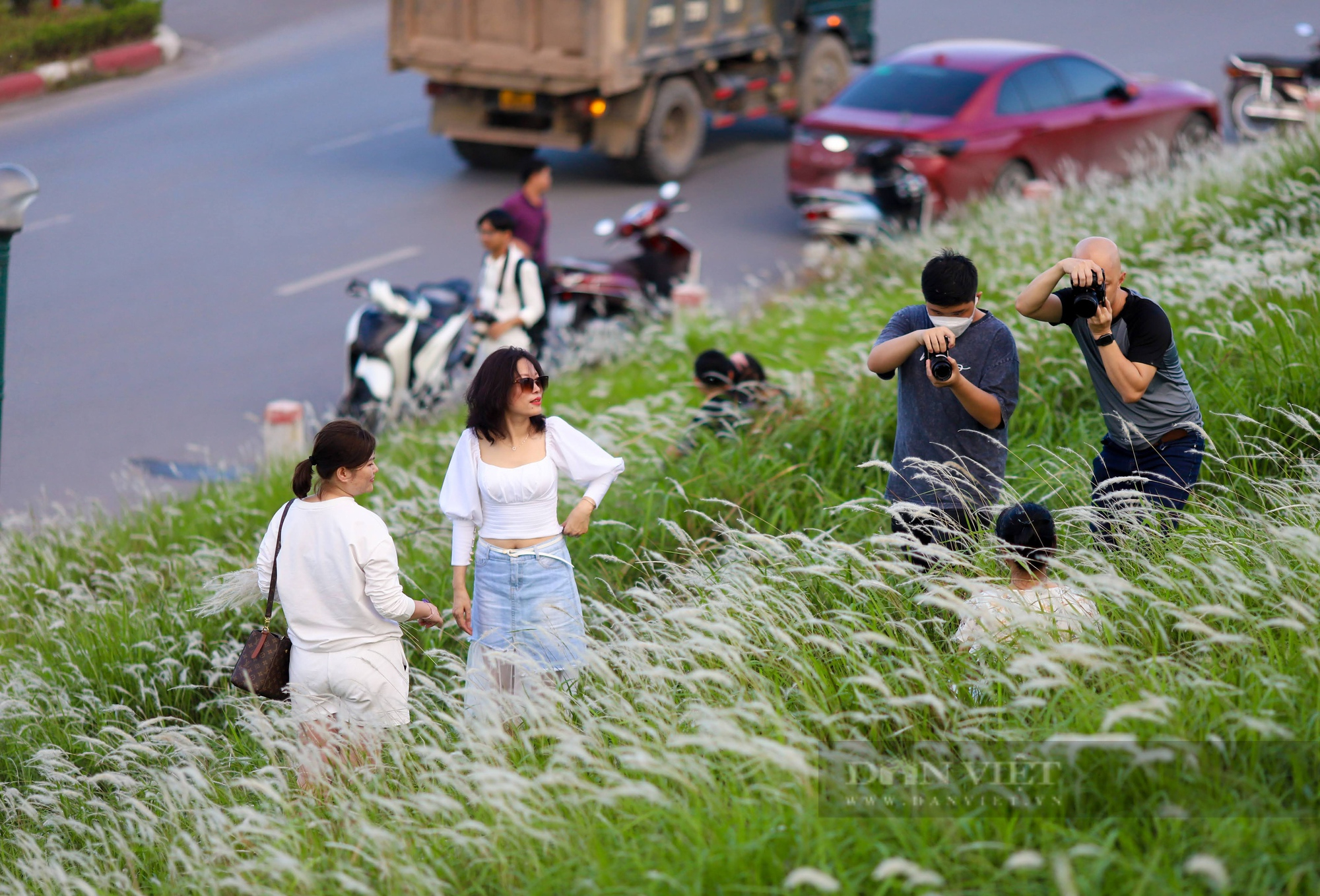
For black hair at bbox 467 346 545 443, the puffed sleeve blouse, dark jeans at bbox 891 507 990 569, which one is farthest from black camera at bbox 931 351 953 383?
black hair at bbox 467 346 545 443

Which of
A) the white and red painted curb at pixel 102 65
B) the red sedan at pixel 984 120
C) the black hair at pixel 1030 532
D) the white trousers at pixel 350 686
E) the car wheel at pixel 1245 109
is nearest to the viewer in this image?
the black hair at pixel 1030 532

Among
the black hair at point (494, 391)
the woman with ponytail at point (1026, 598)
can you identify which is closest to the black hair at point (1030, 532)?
the woman with ponytail at point (1026, 598)

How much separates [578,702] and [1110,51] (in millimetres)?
22415

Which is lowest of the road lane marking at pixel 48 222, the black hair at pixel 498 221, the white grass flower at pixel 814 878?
the road lane marking at pixel 48 222

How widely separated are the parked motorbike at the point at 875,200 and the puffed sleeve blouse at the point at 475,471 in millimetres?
7788

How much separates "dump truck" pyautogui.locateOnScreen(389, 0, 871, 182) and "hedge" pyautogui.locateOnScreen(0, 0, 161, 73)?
7672 millimetres

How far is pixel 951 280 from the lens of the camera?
458cm

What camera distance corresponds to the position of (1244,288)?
6223 mm

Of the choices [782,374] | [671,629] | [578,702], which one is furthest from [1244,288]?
[578,702]

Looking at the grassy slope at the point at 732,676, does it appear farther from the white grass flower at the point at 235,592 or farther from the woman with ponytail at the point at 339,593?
the white grass flower at the point at 235,592

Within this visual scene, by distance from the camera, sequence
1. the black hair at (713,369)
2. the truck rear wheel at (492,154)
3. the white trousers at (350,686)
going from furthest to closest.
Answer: the truck rear wheel at (492,154) < the black hair at (713,369) < the white trousers at (350,686)

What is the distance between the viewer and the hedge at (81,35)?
64.1 ft

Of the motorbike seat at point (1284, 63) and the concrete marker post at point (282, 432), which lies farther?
the motorbike seat at point (1284, 63)

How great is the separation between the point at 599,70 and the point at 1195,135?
6551mm
